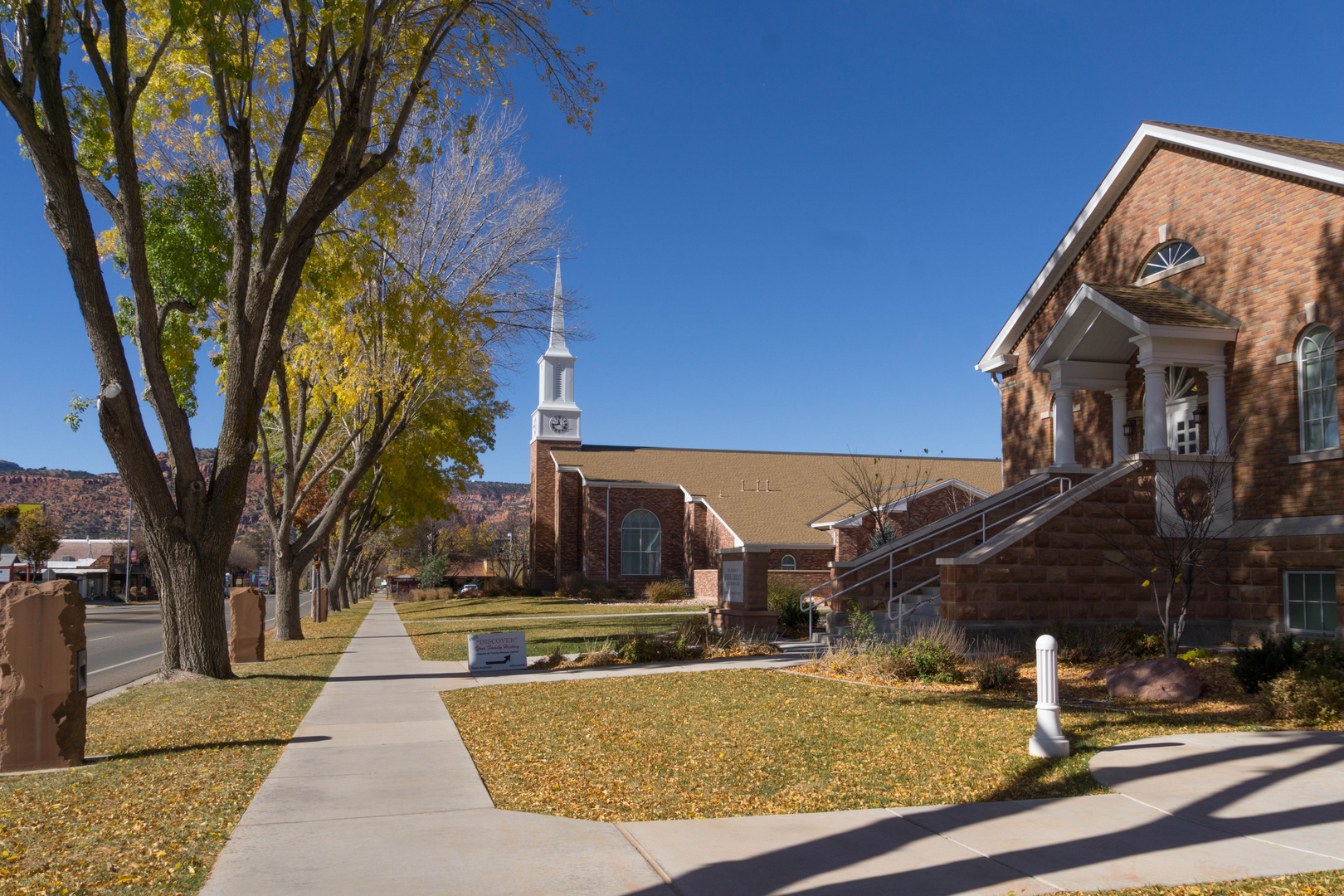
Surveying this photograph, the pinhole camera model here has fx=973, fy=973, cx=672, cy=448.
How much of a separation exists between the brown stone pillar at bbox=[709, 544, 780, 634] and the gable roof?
7361 mm

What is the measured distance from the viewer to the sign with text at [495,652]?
49.4 feet

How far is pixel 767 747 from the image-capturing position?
26.7ft

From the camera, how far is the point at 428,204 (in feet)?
66.8

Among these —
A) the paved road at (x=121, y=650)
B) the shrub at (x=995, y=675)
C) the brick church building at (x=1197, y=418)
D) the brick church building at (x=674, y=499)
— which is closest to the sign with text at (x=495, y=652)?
the paved road at (x=121, y=650)

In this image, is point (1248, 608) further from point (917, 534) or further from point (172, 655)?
point (172, 655)

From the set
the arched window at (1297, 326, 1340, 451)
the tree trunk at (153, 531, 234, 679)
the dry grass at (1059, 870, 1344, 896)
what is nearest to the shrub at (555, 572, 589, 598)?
the tree trunk at (153, 531, 234, 679)

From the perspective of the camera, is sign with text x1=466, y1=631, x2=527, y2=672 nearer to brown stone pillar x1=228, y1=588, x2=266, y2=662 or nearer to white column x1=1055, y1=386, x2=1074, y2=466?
brown stone pillar x1=228, y1=588, x2=266, y2=662

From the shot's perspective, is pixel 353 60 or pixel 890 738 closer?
→ pixel 890 738

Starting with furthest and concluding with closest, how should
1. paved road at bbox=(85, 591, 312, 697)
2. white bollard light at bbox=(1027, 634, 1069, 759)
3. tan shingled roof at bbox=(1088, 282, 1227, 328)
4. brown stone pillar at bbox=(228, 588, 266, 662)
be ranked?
paved road at bbox=(85, 591, 312, 697) < brown stone pillar at bbox=(228, 588, 266, 662) < tan shingled roof at bbox=(1088, 282, 1227, 328) < white bollard light at bbox=(1027, 634, 1069, 759)

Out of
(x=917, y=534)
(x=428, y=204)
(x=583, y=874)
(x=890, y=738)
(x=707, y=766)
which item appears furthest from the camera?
(x=428, y=204)

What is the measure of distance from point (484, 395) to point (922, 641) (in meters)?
25.6

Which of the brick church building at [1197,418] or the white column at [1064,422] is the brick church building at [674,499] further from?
the brick church building at [1197,418]


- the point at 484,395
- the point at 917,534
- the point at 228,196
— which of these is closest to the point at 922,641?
the point at 917,534

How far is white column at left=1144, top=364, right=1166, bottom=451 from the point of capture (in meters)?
16.0
